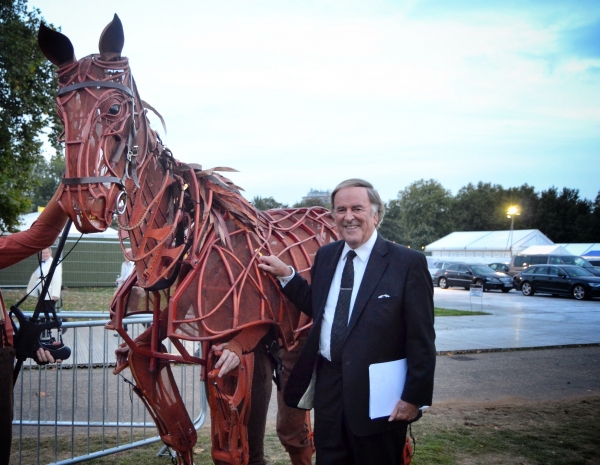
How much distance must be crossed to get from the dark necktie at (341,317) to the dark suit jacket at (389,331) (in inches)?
2.4

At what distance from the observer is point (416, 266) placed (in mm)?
2695

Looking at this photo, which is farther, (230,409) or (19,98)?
(19,98)

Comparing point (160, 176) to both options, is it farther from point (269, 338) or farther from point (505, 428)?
point (505, 428)

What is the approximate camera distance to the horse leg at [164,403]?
2932 mm

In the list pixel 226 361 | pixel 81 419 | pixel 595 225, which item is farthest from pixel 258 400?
pixel 595 225

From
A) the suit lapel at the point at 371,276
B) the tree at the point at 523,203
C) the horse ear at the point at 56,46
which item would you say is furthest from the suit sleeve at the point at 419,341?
the tree at the point at 523,203

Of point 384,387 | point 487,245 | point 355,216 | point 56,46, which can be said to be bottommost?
point 384,387

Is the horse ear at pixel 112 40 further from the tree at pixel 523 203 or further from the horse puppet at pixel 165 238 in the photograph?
the tree at pixel 523 203

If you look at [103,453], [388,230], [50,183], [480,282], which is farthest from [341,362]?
[50,183]

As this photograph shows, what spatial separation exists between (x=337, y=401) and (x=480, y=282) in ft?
74.9

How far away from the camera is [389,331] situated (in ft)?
8.61

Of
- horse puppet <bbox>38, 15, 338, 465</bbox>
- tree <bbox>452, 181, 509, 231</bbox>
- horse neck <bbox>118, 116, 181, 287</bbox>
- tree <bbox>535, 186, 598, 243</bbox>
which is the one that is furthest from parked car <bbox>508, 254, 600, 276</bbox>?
tree <bbox>452, 181, 509, 231</bbox>

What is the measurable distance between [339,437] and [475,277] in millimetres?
22928

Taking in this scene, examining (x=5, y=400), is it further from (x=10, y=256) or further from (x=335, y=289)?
(x=335, y=289)
